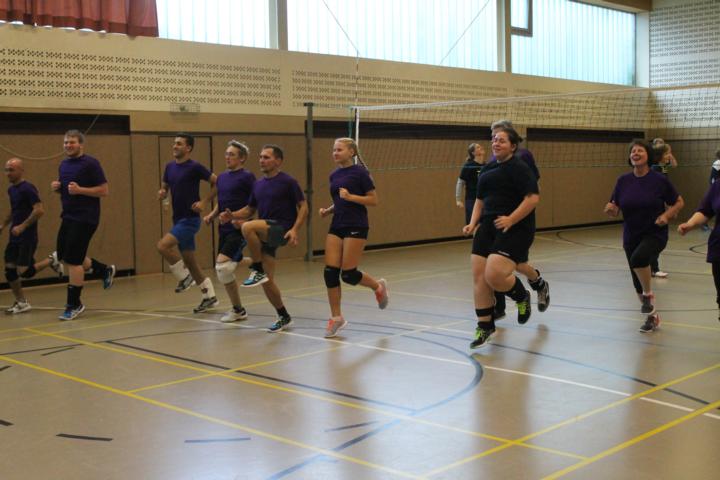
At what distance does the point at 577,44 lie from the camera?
20078mm

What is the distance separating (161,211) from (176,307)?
3.79 m

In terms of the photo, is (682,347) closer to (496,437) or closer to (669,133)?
(496,437)

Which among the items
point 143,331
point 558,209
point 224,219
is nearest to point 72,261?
point 143,331

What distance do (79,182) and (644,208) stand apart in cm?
533

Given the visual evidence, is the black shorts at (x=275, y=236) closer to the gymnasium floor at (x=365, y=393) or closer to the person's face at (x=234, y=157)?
the gymnasium floor at (x=365, y=393)

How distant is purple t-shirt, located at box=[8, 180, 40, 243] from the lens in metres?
8.77

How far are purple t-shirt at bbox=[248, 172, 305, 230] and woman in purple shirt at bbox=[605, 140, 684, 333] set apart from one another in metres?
2.78

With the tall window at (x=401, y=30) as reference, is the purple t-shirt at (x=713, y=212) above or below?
below

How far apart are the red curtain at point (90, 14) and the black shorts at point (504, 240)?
736cm

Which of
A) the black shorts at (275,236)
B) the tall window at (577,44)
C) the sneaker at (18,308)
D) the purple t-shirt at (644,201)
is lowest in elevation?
the sneaker at (18,308)

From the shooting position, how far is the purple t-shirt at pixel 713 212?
585cm

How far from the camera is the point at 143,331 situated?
25.2ft

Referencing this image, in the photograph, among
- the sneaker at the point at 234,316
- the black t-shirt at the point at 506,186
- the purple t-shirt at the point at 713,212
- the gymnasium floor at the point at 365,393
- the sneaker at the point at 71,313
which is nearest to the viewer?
the gymnasium floor at the point at 365,393

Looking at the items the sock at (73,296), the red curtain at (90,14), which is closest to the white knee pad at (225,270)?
the sock at (73,296)
